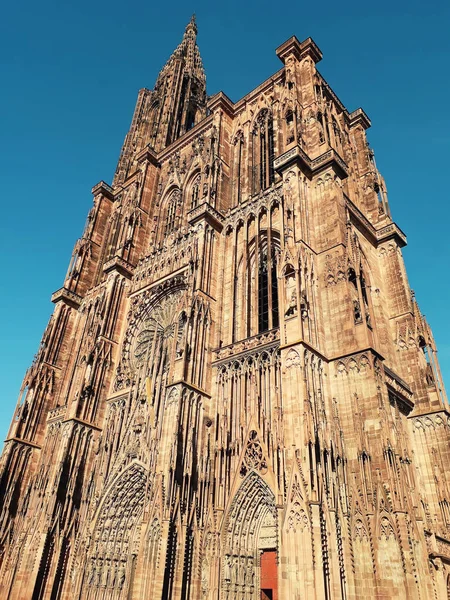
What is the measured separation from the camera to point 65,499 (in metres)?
20.1

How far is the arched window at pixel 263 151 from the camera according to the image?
2378 centimetres

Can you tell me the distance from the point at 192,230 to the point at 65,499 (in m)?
13.1

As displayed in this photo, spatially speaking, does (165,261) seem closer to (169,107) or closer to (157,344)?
(157,344)

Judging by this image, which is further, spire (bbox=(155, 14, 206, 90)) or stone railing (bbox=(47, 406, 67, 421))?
spire (bbox=(155, 14, 206, 90))

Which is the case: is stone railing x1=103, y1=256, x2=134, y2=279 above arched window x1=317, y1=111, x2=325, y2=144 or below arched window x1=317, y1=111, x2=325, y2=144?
below

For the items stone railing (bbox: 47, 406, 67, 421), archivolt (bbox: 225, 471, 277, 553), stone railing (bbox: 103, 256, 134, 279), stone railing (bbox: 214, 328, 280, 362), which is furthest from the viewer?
stone railing (bbox: 103, 256, 134, 279)

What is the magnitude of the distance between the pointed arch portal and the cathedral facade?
0.05 meters

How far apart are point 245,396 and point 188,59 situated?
37926 millimetres

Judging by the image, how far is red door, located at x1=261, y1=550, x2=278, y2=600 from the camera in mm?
14336

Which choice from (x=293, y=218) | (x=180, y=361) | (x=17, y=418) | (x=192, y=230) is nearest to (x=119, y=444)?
(x=180, y=361)

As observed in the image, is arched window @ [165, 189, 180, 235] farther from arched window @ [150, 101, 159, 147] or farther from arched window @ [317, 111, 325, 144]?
arched window @ [317, 111, 325, 144]

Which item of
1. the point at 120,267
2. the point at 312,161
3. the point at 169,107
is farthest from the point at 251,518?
the point at 169,107

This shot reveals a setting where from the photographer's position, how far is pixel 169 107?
3869 centimetres

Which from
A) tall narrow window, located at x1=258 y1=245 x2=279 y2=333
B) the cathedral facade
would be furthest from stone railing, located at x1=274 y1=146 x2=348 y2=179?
tall narrow window, located at x1=258 y1=245 x2=279 y2=333
